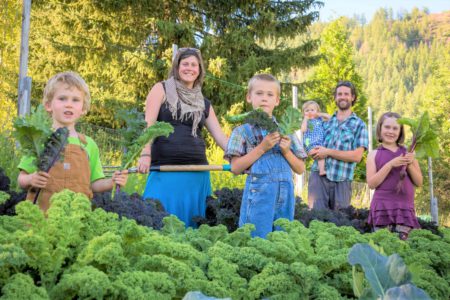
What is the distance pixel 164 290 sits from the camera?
70.7 inches

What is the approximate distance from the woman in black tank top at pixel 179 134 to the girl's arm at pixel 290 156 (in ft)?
3.39

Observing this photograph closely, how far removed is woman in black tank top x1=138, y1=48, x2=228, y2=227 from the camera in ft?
14.8

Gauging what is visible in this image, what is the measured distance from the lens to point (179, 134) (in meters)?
4.55

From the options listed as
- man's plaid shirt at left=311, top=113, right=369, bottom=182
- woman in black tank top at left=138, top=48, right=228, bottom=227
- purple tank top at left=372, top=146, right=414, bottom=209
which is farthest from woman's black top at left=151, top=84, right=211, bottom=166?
man's plaid shirt at left=311, top=113, right=369, bottom=182

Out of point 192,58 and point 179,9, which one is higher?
point 179,9

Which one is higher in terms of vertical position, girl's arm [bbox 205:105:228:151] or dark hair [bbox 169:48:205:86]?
dark hair [bbox 169:48:205:86]

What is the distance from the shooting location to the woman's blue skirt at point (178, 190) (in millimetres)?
4512

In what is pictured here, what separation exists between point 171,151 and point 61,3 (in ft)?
57.2

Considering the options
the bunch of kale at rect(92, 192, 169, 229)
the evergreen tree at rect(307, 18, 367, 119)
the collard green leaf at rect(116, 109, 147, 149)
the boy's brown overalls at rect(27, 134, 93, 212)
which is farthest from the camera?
the evergreen tree at rect(307, 18, 367, 119)

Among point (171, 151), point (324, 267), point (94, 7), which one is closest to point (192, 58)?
point (171, 151)

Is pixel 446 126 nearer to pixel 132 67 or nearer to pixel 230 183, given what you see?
pixel 132 67

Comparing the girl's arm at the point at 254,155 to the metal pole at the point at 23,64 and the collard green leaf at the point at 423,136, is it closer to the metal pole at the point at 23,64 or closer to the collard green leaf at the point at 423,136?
the collard green leaf at the point at 423,136

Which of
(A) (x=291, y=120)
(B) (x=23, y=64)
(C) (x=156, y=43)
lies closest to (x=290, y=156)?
(A) (x=291, y=120)

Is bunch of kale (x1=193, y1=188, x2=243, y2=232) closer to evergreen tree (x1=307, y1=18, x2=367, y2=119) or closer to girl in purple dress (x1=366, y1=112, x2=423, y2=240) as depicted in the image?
girl in purple dress (x1=366, y1=112, x2=423, y2=240)
